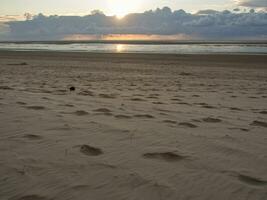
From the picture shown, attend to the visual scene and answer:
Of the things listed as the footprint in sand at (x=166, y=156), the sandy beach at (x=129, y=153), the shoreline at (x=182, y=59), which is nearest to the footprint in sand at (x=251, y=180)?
the sandy beach at (x=129, y=153)

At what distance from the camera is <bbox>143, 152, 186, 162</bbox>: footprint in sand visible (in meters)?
3.82

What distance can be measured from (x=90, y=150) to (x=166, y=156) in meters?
0.87

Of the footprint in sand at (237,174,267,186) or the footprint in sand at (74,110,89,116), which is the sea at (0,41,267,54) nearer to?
the footprint in sand at (74,110,89,116)

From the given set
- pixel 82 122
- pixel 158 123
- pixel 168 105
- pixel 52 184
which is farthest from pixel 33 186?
pixel 168 105

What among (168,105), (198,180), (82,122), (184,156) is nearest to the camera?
(198,180)

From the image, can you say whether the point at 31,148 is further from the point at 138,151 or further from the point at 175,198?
the point at 175,198

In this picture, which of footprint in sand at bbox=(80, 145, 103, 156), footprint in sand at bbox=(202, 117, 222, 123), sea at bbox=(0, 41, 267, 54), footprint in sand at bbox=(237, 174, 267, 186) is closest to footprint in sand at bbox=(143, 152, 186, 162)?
footprint in sand at bbox=(80, 145, 103, 156)

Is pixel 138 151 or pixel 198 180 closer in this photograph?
pixel 198 180

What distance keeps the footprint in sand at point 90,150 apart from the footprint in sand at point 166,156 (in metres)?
0.53

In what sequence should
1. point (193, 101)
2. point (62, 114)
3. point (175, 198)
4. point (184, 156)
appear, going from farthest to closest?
point (193, 101), point (62, 114), point (184, 156), point (175, 198)

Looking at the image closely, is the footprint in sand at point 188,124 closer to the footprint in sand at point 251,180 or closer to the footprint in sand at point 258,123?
the footprint in sand at point 258,123

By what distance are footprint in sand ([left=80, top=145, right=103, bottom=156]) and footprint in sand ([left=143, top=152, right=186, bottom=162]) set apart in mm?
529

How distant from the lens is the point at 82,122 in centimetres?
522

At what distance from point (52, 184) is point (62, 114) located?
2.66 metres
